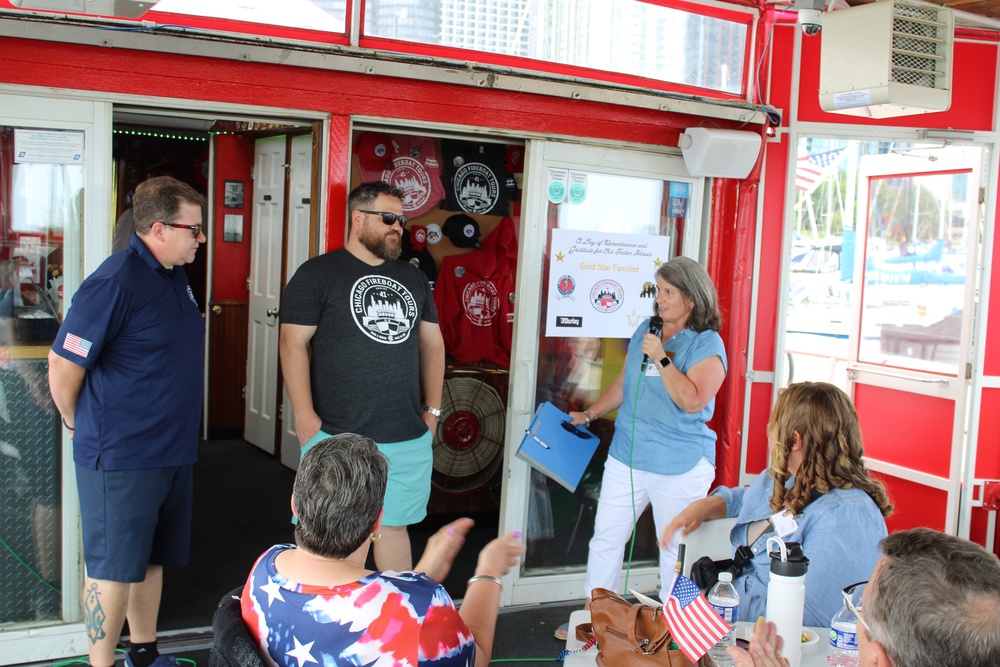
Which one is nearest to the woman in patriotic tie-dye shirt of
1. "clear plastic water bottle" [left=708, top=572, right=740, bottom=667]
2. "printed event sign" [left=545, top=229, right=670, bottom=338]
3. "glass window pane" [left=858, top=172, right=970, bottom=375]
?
"clear plastic water bottle" [left=708, top=572, right=740, bottom=667]

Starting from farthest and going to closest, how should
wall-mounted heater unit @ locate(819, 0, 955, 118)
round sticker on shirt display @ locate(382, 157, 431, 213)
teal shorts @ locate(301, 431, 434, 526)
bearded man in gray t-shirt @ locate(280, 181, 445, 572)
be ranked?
1. round sticker on shirt display @ locate(382, 157, 431, 213)
2. wall-mounted heater unit @ locate(819, 0, 955, 118)
3. teal shorts @ locate(301, 431, 434, 526)
4. bearded man in gray t-shirt @ locate(280, 181, 445, 572)

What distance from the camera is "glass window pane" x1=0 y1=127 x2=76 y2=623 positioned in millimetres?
3408

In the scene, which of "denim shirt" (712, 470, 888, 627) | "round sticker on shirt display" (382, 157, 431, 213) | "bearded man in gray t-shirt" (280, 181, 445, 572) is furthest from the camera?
"round sticker on shirt display" (382, 157, 431, 213)

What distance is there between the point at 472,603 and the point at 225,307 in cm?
550

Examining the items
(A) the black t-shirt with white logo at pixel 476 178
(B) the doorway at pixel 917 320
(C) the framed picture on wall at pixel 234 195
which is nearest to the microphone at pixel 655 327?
(B) the doorway at pixel 917 320

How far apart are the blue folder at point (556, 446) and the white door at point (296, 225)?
98.7 inches

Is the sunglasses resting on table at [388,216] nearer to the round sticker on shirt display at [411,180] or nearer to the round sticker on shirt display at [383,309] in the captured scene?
the round sticker on shirt display at [383,309]

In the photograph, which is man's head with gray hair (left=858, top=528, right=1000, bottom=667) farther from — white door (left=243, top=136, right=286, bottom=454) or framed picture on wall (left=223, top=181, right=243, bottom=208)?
framed picture on wall (left=223, top=181, right=243, bottom=208)

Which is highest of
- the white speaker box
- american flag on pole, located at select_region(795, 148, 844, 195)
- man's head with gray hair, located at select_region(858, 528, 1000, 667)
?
american flag on pole, located at select_region(795, 148, 844, 195)

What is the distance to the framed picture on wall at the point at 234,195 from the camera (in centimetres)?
708

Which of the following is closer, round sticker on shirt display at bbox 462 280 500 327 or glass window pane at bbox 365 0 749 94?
glass window pane at bbox 365 0 749 94

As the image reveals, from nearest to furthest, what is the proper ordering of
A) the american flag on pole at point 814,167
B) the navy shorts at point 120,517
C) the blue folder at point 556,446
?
the navy shorts at point 120,517, the blue folder at point 556,446, the american flag on pole at point 814,167

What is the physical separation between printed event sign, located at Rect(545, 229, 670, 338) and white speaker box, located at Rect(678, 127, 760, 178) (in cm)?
41

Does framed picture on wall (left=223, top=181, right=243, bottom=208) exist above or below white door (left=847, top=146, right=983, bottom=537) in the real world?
above
